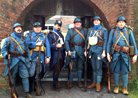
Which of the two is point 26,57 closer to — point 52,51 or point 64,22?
point 52,51

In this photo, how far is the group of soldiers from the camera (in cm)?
314

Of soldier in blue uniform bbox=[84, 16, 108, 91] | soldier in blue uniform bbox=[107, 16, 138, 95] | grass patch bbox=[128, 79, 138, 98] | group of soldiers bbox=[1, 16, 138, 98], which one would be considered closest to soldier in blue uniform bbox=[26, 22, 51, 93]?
group of soldiers bbox=[1, 16, 138, 98]

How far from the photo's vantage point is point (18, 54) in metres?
3.08

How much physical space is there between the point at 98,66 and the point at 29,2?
2821 millimetres

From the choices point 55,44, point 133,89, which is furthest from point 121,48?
point 55,44

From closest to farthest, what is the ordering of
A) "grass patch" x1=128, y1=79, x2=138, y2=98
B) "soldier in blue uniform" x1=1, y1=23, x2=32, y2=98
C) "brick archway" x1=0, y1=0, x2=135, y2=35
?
"soldier in blue uniform" x1=1, y1=23, x2=32, y2=98, "grass patch" x1=128, y1=79, x2=138, y2=98, "brick archway" x1=0, y1=0, x2=135, y2=35

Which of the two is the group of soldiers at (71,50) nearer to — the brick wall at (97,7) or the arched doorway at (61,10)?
the brick wall at (97,7)

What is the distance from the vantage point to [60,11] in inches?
222

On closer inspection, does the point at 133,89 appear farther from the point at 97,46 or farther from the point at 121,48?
the point at 97,46

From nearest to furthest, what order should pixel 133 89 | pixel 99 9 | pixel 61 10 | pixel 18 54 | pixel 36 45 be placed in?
1. pixel 18 54
2. pixel 36 45
3. pixel 133 89
4. pixel 99 9
5. pixel 61 10

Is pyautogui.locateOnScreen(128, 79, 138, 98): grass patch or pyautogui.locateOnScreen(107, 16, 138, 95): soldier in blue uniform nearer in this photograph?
pyautogui.locateOnScreen(107, 16, 138, 95): soldier in blue uniform

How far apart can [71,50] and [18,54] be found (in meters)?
1.55

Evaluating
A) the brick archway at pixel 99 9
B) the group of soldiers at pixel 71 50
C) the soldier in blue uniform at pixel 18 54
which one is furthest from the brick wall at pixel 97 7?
the soldier in blue uniform at pixel 18 54

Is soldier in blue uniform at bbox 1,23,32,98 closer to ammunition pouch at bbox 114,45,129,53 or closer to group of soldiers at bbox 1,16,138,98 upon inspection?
group of soldiers at bbox 1,16,138,98
